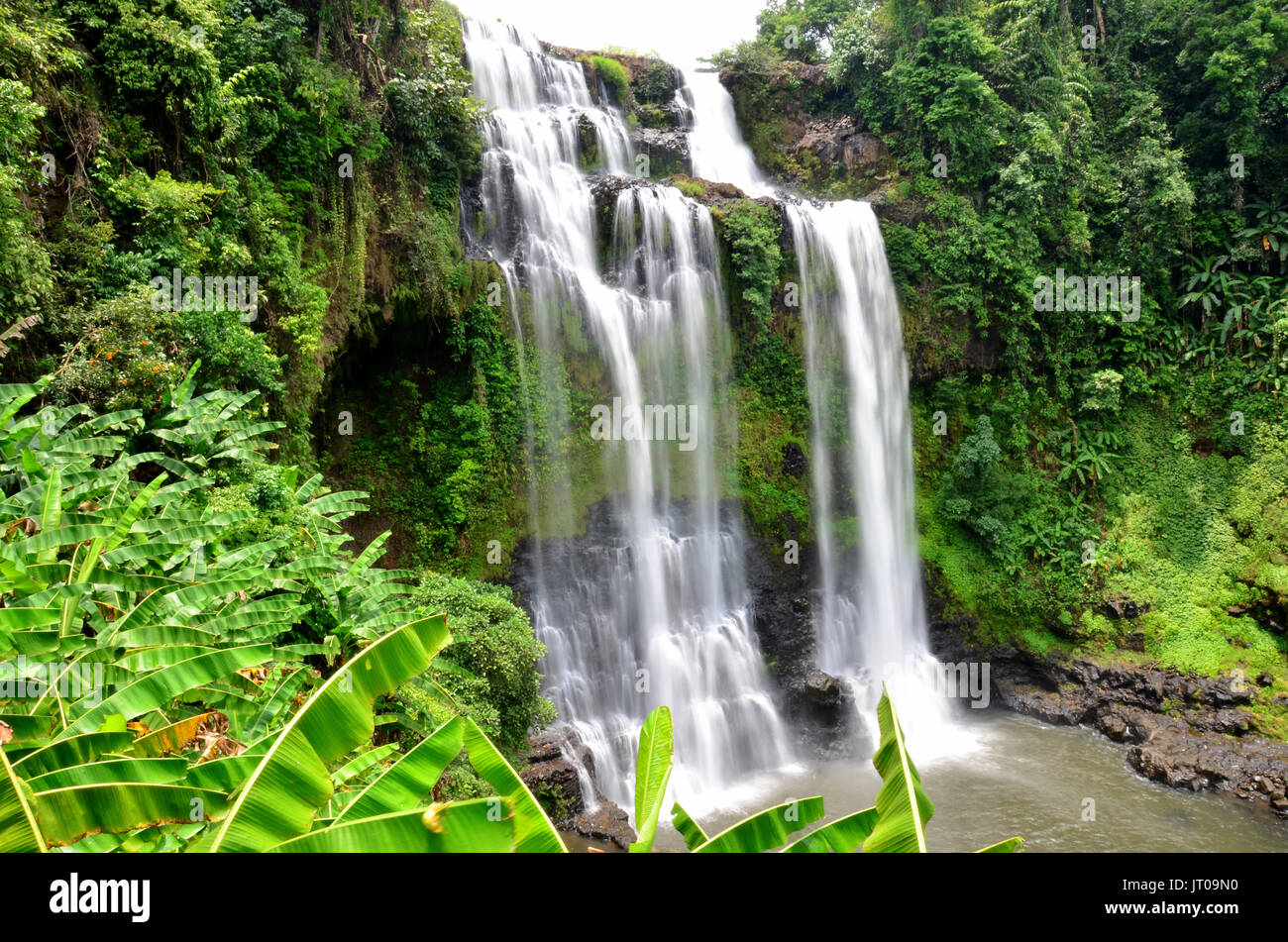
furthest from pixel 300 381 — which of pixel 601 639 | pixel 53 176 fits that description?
pixel 601 639

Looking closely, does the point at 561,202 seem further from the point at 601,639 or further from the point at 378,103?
the point at 601,639

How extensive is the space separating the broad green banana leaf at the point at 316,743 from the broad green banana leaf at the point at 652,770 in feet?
2.55

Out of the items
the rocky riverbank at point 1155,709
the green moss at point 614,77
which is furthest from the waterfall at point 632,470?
the rocky riverbank at point 1155,709

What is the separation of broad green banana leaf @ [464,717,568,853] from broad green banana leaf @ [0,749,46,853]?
0.98 meters

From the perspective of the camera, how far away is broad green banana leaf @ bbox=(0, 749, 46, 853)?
5.46 feet

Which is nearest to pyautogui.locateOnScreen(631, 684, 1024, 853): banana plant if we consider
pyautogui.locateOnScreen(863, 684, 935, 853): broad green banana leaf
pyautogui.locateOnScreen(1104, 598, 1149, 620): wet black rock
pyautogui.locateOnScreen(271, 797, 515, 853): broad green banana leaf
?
pyautogui.locateOnScreen(863, 684, 935, 853): broad green banana leaf

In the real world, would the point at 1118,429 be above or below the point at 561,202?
below

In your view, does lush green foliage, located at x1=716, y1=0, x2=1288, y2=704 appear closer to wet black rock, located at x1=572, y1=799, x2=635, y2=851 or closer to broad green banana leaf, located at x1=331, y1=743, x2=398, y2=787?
wet black rock, located at x1=572, y1=799, x2=635, y2=851

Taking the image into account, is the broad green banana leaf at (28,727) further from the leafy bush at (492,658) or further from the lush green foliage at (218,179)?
the lush green foliage at (218,179)

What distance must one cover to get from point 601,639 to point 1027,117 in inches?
585

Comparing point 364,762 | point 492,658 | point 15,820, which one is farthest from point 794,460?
point 15,820

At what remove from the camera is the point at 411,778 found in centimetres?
211
